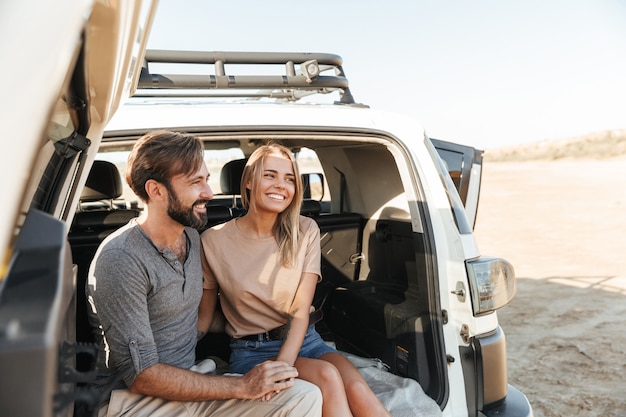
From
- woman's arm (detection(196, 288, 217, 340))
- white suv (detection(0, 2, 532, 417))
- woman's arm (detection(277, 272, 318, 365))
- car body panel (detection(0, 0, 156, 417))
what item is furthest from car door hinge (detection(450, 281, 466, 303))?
car body panel (detection(0, 0, 156, 417))

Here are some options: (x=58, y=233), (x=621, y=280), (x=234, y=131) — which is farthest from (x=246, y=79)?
(x=621, y=280)

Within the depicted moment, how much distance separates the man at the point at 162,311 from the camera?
1.74m

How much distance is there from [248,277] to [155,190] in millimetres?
605

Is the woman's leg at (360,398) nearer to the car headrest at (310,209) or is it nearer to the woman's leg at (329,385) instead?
the woman's leg at (329,385)

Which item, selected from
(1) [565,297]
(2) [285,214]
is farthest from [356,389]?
(1) [565,297]

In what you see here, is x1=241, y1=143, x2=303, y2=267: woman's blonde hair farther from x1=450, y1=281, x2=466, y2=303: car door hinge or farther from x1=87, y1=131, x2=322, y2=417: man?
x1=450, y1=281, x2=466, y2=303: car door hinge

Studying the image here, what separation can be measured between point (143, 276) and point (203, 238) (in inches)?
22.5

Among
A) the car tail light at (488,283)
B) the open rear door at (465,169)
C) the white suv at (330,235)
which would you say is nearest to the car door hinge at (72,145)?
the white suv at (330,235)

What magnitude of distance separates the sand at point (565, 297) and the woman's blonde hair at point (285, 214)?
243cm

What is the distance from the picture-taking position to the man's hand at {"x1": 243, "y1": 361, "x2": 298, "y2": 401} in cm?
189

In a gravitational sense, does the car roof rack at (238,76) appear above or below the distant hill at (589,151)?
below

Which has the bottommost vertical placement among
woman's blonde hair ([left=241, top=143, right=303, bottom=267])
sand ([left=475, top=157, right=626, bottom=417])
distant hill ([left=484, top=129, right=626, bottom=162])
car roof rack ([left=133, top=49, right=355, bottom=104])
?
sand ([left=475, top=157, right=626, bottom=417])

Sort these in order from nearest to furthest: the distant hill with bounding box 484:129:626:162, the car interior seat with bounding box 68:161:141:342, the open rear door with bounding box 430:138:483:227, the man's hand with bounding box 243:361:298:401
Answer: the man's hand with bounding box 243:361:298:401
the car interior seat with bounding box 68:161:141:342
the open rear door with bounding box 430:138:483:227
the distant hill with bounding box 484:129:626:162

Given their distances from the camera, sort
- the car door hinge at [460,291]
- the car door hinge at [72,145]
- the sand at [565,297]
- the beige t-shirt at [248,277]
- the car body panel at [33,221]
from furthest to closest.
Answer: the sand at [565,297] → the beige t-shirt at [248,277] → the car door hinge at [460,291] → the car door hinge at [72,145] → the car body panel at [33,221]
